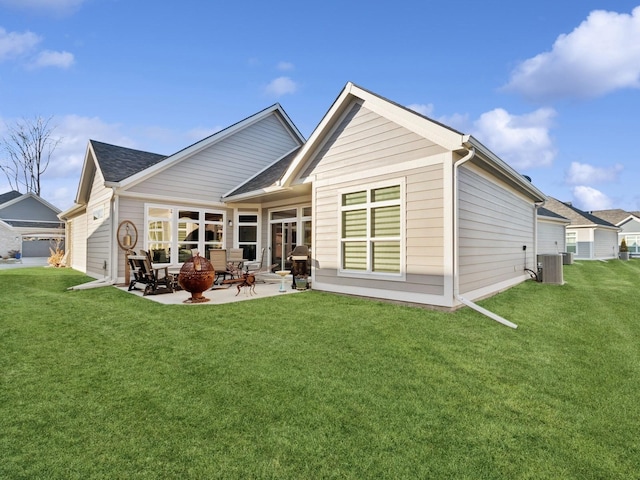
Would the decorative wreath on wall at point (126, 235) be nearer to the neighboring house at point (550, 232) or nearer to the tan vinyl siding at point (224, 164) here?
the tan vinyl siding at point (224, 164)

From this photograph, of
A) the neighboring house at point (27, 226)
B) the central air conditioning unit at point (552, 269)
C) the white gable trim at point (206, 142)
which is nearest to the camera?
the white gable trim at point (206, 142)

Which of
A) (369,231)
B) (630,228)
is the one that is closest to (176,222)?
(369,231)

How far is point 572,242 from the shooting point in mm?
24734

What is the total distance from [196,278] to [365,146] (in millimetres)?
4880

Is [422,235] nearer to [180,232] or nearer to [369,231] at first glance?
[369,231]

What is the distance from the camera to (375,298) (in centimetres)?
707

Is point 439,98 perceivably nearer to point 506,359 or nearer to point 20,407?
point 506,359

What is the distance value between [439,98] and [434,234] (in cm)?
996

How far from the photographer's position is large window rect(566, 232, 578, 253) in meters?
24.6

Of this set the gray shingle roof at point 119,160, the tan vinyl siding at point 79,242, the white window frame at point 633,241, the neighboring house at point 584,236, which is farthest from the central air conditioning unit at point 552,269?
the white window frame at point 633,241

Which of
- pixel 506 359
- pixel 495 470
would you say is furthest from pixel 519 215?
pixel 495 470

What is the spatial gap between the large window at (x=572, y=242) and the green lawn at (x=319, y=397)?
2386 centimetres

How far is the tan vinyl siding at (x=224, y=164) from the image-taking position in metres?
11.1

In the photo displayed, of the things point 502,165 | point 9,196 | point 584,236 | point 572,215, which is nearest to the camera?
point 502,165
